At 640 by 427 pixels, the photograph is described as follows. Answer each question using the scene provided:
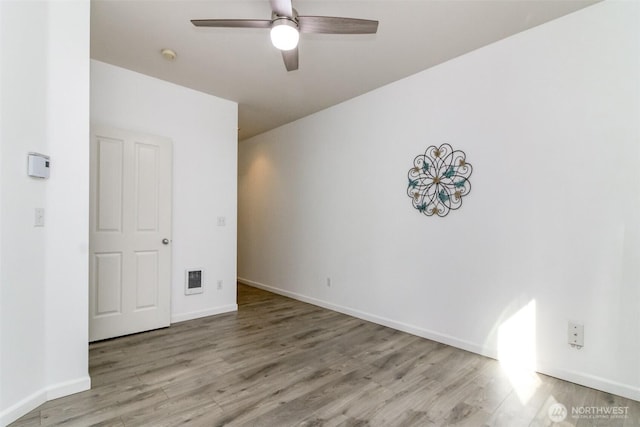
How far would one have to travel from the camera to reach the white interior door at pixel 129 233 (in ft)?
9.77

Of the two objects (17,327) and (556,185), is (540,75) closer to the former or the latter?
(556,185)

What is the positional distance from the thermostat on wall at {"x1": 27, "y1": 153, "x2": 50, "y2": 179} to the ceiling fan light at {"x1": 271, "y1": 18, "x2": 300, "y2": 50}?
5.38ft

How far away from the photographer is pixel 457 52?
2.85 meters

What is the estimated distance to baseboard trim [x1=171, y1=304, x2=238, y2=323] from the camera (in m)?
3.58

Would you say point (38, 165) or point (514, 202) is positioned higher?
point (38, 165)

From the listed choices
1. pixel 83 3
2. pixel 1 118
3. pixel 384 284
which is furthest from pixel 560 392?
pixel 83 3

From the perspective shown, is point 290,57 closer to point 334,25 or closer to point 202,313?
point 334,25

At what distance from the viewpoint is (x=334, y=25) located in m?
1.92

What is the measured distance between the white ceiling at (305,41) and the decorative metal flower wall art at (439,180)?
93 cm

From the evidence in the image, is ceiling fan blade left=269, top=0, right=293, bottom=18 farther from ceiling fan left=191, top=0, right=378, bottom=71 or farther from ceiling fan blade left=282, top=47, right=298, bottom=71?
ceiling fan blade left=282, top=47, right=298, bottom=71

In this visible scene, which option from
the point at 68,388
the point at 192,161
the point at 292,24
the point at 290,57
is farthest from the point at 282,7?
the point at 68,388

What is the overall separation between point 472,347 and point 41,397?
10.7 ft

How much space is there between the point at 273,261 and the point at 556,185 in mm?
3926

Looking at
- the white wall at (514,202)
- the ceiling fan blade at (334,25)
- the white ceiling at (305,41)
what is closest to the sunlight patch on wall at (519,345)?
the white wall at (514,202)
